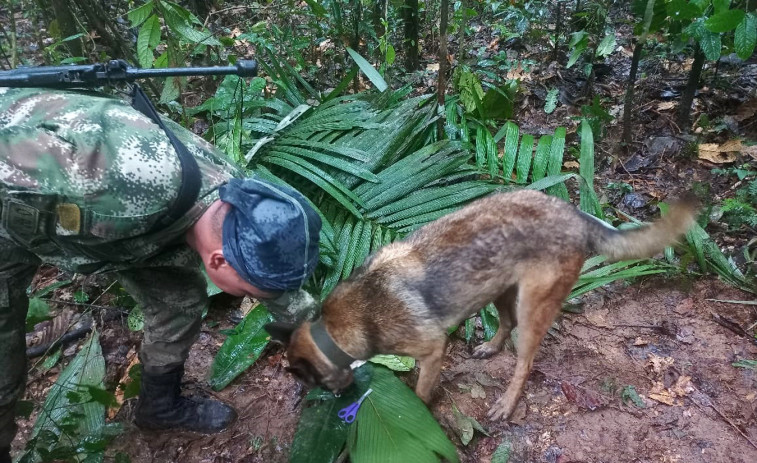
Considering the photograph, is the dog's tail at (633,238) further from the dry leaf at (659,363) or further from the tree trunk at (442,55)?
the tree trunk at (442,55)

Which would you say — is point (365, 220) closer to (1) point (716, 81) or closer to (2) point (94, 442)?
(2) point (94, 442)

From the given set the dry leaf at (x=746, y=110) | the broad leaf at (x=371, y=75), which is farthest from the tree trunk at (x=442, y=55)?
the dry leaf at (x=746, y=110)

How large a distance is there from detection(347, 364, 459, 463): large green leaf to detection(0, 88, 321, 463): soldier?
36.9 inches

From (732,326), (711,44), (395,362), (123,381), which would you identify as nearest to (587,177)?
(711,44)

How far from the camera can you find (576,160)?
202 inches

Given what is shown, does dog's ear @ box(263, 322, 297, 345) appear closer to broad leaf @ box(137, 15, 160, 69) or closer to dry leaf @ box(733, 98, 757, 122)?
broad leaf @ box(137, 15, 160, 69)

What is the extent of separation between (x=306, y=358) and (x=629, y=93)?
403 cm

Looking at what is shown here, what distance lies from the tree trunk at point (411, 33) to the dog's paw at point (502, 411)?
15.4ft

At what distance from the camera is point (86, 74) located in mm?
2264

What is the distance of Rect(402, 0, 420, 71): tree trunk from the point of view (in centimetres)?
616

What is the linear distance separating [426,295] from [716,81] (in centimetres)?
493

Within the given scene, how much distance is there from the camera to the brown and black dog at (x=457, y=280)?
2.76 meters

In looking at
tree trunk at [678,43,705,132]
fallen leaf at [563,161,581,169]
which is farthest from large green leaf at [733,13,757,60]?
fallen leaf at [563,161,581,169]

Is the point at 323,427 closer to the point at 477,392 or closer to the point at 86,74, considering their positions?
the point at 477,392
